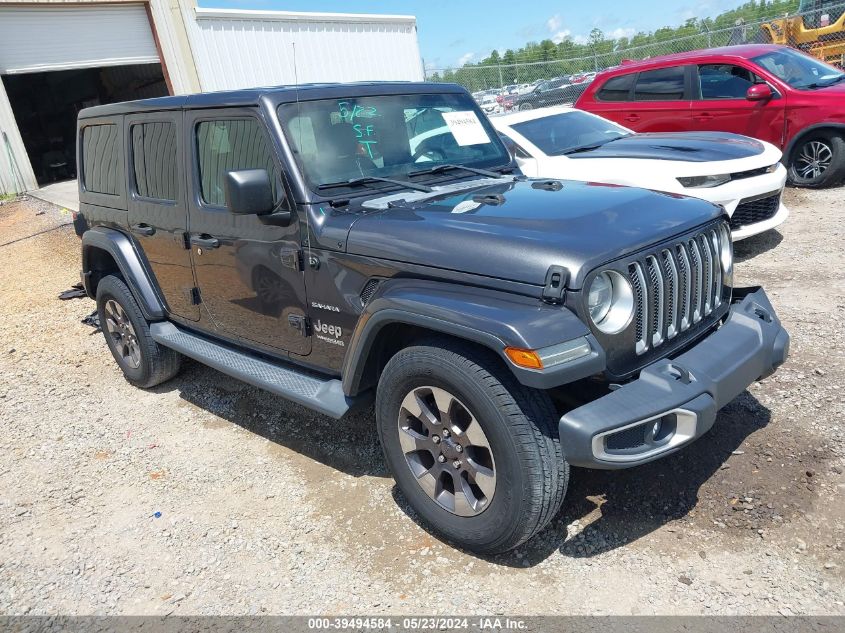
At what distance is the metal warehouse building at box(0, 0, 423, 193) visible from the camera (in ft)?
47.6

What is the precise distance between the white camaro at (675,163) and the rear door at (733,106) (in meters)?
1.63

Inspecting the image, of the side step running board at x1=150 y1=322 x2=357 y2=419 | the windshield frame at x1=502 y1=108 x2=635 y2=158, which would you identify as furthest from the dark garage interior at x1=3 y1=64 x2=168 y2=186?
the side step running board at x1=150 y1=322 x2=357 y2=419

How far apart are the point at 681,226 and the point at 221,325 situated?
2697 mm

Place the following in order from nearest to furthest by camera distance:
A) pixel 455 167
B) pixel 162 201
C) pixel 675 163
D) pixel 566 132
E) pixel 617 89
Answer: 1. pixel 455 167
2. pixel 162 201
3. pixel 675 163
4. pixel 566 132
5. pixel 617 89

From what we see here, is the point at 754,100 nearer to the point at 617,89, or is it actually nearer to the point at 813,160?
the point at 813,160

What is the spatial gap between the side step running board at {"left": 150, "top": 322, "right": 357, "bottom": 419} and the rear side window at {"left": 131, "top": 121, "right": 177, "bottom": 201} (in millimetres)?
922

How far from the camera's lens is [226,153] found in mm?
3625

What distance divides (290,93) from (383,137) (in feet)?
1.74

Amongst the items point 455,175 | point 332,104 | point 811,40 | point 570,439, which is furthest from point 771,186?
point 811,40

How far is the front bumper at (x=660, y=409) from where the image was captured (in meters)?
2.31

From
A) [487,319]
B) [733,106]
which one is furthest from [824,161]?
[487,319]

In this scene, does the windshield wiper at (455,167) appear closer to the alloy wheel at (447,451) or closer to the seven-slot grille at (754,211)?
the alloy wheel at (447,451)

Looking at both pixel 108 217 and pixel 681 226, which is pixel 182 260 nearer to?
pixel 108 217

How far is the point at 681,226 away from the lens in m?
2.77
